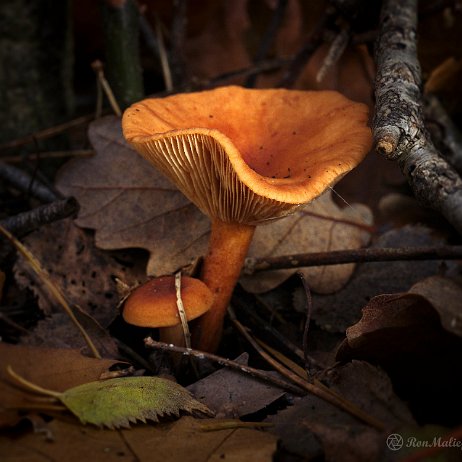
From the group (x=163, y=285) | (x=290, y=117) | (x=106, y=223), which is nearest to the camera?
(x=163, y=285)

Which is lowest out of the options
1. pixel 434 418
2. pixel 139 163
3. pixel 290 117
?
pixel 434 418

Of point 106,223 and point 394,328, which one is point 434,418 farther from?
point 106,223

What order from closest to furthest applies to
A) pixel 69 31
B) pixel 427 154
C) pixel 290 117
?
1. pixel 427 154
2. pixel 290 117
3. pixel 69 31

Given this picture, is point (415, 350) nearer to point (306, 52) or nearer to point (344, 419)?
point (344, 419)

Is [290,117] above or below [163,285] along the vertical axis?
above

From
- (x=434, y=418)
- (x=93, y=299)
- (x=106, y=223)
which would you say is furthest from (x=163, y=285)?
(x=434, y=418)

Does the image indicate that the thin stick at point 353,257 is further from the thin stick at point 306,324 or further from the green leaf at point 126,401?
the green leaf at point 126,401

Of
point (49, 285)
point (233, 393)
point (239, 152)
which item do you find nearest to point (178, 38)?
point (239, 152)
